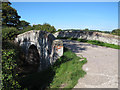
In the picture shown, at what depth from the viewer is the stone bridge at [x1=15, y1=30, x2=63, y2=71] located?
7700 millimetres

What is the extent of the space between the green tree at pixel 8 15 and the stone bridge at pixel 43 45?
9822 mm

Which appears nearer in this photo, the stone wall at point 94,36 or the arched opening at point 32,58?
the stone wall at point 94,36

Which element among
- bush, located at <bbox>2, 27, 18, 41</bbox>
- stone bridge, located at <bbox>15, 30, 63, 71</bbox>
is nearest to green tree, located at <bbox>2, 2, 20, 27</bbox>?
bush, located at <bbox>2, 27, 18, 41</bbox>

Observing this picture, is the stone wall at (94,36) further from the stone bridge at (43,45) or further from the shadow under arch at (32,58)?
the shadow under arch at (32,58)

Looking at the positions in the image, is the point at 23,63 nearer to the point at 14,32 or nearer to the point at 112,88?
the point at 14,32

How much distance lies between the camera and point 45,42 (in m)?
8.47

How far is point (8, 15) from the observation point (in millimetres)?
17844

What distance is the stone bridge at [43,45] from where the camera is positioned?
7.70m

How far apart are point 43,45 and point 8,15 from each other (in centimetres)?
1366

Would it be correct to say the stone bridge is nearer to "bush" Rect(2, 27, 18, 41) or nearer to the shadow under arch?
the shadow under arch

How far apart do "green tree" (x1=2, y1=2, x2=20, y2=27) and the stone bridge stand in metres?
9.82

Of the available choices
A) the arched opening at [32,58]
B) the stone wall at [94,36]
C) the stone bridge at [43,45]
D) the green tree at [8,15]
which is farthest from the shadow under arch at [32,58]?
the green tree at [8,15]

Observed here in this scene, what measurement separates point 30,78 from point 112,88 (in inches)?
268

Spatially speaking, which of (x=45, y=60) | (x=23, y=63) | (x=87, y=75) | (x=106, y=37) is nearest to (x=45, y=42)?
(x=45, y=60)
